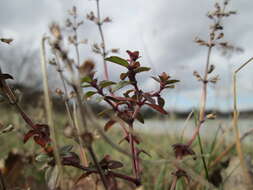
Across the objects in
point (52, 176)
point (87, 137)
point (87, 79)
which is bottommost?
point (52, 176)

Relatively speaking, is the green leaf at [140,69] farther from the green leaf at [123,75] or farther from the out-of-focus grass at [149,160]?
the out-of-focus grass at [149,160]

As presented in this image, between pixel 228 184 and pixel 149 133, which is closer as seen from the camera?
pixel 228 184

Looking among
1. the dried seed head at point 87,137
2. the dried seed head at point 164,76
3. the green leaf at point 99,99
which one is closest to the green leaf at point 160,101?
the dried seed head at point 164,76

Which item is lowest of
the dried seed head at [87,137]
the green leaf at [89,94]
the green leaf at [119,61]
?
the dried seed head at [87,137]

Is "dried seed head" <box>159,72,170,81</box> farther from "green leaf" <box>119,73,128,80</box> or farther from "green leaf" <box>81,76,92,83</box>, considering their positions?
"green leaf" <box>81,76,92,83</box>

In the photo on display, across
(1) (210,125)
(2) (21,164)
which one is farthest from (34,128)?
(1) (210,125)

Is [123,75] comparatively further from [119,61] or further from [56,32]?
[56,32]

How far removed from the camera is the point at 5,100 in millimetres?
779

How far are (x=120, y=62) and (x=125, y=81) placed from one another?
0.06 meters

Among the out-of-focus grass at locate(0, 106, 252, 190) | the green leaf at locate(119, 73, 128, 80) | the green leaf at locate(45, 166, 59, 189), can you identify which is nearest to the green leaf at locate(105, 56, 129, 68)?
the green leaf at locate(119, 73, 128, 80)

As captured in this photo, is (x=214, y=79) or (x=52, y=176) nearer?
(x=52, y=176)

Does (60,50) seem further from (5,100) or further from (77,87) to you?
(5,100)

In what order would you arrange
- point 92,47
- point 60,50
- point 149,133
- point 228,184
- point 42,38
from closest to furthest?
1. point 60,50
2. point 42,38
3. point 92,47
4. point 228,184
5. point 149,133

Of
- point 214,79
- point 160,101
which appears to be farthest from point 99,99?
point 214,79
